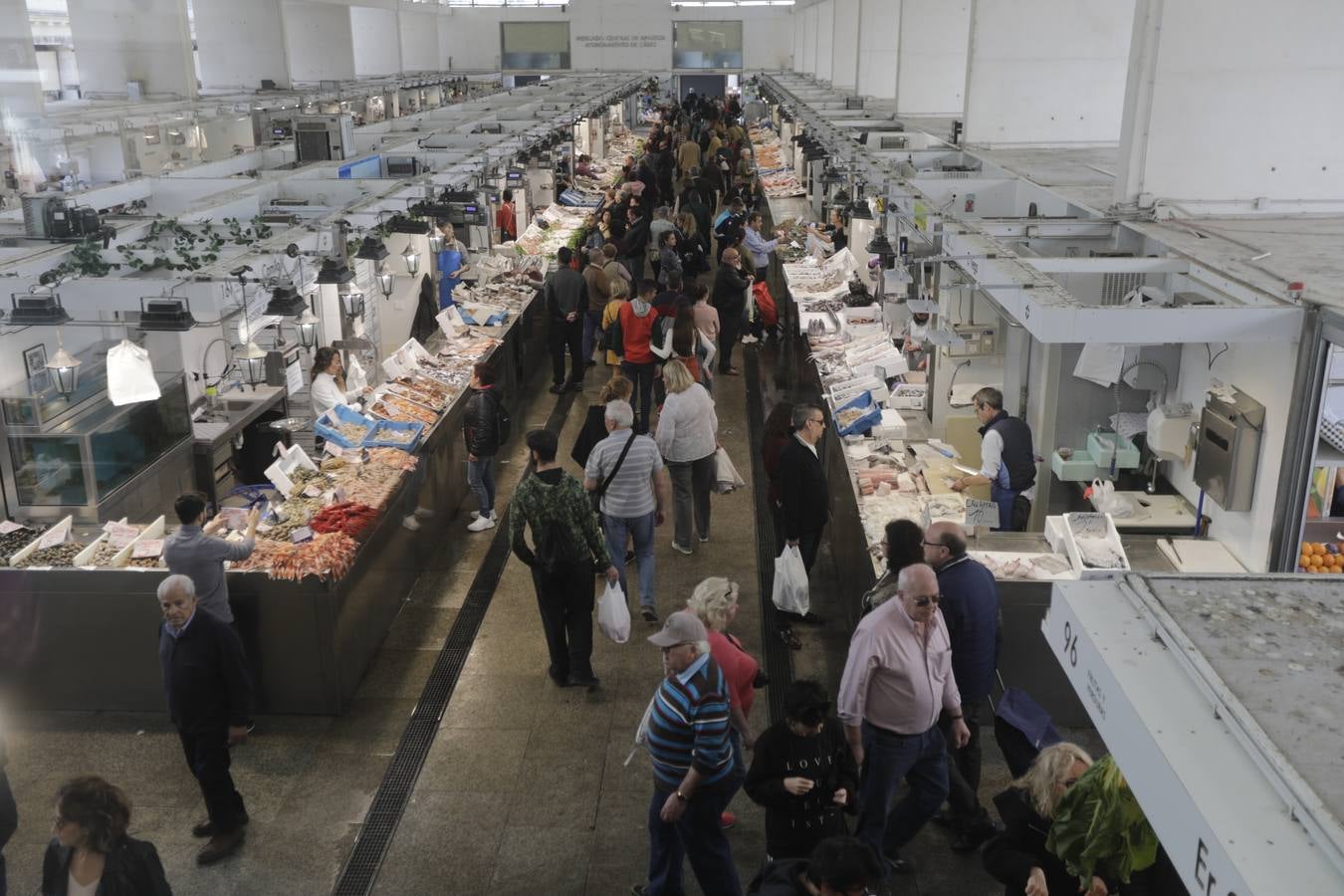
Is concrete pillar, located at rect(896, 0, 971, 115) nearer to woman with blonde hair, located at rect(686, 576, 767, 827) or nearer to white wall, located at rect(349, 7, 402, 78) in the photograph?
woman with blonde hair, located at rect(686, 576, 767, 827)

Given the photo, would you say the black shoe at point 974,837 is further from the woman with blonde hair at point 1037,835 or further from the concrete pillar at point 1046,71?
the concrete pillar at point 1046,71

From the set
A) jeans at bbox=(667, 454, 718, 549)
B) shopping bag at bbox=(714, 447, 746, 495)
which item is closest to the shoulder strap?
jeans at bbox=(667, 454, 718, 549)

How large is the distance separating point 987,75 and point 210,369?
939 cm

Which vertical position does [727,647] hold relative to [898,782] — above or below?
above

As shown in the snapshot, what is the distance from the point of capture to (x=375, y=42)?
1713 inches

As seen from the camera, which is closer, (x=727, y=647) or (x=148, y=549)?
(x=727, y=647)

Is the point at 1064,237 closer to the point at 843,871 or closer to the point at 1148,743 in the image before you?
the point at 843,871

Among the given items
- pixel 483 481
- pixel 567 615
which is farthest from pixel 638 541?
pixel 483 481

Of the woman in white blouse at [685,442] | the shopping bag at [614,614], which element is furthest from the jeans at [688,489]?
the shopping bag at [614,614]

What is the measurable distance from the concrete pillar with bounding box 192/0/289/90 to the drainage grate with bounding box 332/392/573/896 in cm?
2686

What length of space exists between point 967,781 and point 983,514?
175cm

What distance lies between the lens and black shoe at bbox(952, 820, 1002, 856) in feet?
19.2

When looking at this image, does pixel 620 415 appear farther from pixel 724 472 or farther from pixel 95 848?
pixel 95 848

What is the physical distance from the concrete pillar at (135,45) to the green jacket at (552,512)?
2404 centimetres
